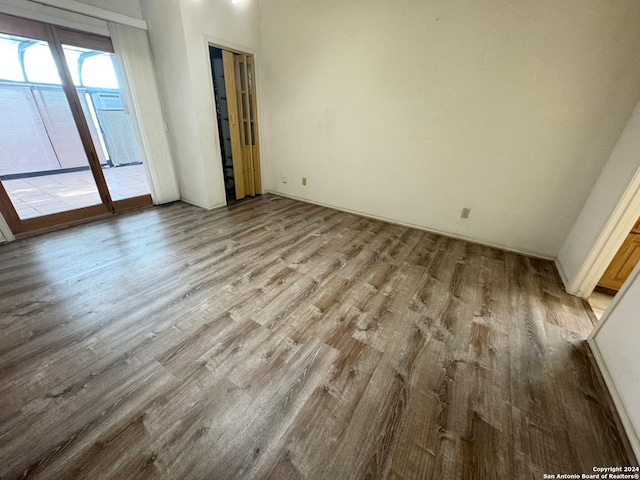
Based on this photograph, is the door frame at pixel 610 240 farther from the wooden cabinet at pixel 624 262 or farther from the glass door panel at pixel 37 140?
the glass door panel at pixel 37 140

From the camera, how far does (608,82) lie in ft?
6.57

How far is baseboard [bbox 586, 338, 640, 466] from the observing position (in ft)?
3.50

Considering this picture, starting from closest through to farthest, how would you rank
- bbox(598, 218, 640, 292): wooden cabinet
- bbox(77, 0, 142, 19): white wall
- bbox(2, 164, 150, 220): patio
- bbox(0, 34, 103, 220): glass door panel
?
1. bbox(598, 218, 640, 292): wooden cabinet
2. bbox(0, 34, 103, 220): glass door panel
3. bbox(77, 0, 142, 19): white wall
4. bbox(2, 164, 150, 220): patio

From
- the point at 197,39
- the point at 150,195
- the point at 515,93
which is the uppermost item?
the point at 197,39

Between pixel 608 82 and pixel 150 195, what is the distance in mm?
5251

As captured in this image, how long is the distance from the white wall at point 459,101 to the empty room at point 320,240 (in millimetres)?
22

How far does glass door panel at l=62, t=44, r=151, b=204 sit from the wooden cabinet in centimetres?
546

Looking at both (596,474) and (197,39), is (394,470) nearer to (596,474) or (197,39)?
(596,474)

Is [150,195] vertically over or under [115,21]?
under

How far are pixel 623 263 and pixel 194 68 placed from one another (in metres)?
4.82

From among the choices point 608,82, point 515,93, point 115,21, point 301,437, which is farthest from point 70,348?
point 608,82

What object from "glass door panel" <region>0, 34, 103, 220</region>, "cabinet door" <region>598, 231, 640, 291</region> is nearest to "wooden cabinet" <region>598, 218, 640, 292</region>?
"cabinet door" <region>598, 231, 640, 291</region>

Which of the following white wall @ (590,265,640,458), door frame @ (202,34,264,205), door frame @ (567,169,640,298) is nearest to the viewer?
white wall @ (590,265,640,458)

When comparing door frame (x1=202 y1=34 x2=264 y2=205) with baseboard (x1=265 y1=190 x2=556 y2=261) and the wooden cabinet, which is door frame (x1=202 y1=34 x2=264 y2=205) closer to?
baseboard (x1=265 y1=190 x2=556 y2=261)
